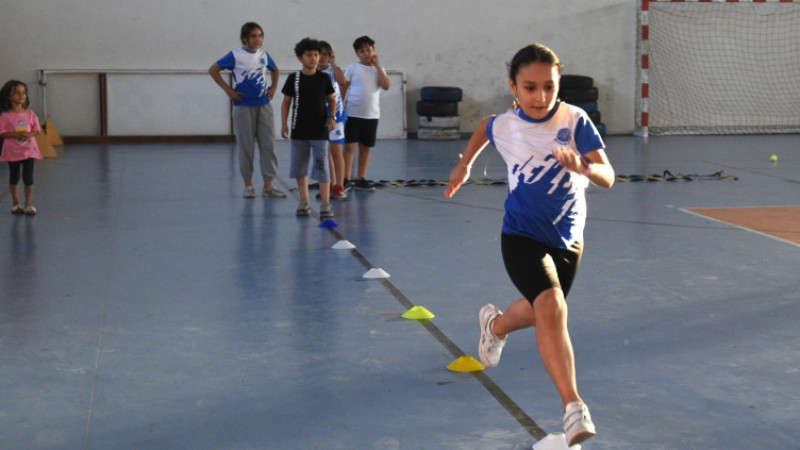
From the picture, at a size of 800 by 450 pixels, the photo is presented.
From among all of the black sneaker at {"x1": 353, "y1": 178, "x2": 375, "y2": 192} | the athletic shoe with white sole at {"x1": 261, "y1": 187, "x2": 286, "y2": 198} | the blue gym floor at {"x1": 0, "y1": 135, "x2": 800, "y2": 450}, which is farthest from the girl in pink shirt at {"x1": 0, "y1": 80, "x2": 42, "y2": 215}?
the black sneaker at {"x1": 353, "y1": 178, "x2": 375, "y2": 192}

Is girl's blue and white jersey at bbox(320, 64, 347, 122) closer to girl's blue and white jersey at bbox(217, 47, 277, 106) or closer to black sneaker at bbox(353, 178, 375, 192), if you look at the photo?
girl's blue and white jersey at bbox(217, 47, 277, 106)

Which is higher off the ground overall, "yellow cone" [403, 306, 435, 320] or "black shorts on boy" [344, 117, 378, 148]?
"black shorts on boy" [344, 117, 378, 148]

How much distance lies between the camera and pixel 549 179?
3.63m

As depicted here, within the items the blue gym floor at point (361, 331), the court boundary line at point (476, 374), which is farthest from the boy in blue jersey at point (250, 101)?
the court boundary line at point (476, 374)

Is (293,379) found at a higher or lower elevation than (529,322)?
lower

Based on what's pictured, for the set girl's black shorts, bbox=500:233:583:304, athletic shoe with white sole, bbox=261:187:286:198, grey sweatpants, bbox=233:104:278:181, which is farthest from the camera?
athletic shoe with white sole, bbox=261:187:286:198

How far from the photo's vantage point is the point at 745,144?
679 inches

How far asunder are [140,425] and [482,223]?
512 centimetres

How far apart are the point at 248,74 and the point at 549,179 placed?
654 cm

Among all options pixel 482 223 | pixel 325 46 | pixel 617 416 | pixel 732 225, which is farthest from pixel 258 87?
pixel 617 416

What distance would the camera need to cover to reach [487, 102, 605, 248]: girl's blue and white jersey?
3625 millimetres

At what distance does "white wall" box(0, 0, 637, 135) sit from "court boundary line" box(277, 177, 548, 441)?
12535 mm

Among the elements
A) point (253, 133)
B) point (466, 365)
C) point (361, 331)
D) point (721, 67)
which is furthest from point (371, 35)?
point (466, 365)

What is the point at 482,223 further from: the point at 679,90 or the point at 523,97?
the point at 679,90
